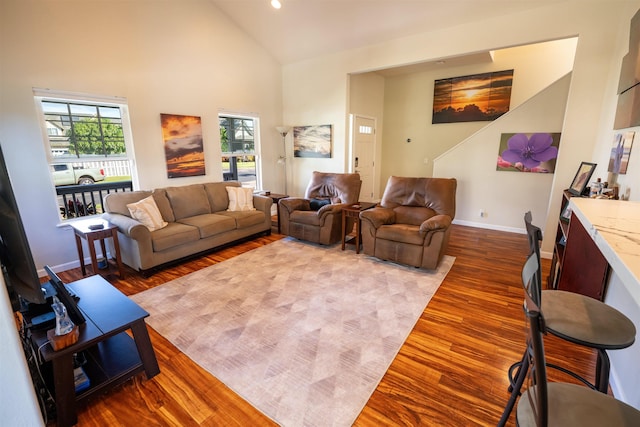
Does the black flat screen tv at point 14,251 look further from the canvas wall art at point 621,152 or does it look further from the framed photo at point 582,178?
the framed photo at point 582,178

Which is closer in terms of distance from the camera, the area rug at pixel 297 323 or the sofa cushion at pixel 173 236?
the area rug at pixel 297 323

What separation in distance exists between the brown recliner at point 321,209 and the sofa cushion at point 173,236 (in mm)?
1302

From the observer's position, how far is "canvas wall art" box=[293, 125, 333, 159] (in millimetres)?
5500

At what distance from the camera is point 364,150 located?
6473 mm

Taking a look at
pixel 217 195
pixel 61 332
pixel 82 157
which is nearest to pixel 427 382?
pixel 61 332

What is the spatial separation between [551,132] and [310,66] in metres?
4.08

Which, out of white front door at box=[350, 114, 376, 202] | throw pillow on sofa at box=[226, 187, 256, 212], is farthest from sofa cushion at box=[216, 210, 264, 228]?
white front door at box=[350, 114, 376, 202]

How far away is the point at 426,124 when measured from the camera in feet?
21.2

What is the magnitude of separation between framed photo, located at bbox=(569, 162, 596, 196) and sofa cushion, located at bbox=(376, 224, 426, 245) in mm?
1531

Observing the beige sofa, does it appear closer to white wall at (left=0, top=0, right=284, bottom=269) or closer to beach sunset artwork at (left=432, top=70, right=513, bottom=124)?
white wall at (left=0, top=0, right=284, bottom=269)

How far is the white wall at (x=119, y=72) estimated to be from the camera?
2945 millimetres

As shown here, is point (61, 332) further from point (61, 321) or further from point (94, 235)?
point (94, 235)

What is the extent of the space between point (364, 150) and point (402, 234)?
3.55 metres

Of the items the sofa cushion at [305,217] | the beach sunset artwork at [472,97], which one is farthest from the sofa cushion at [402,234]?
the beach sunset artwork at [472,97]
